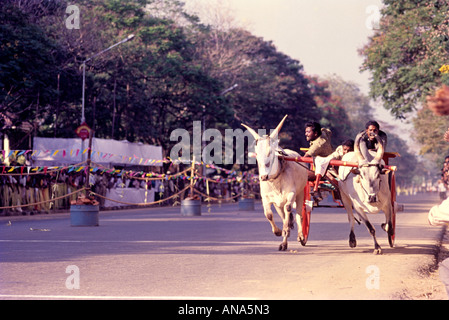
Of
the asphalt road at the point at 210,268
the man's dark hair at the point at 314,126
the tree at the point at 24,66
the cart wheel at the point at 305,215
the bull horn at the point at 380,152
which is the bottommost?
the asphalt road at the point at 210,268

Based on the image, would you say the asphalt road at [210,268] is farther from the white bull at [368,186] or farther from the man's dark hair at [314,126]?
the man's dark hair at [314,126]

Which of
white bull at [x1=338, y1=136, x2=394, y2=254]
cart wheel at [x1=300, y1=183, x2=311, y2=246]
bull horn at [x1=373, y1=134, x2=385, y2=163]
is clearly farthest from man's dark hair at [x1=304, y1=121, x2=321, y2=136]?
bull horn at [x1=373, y1=134, x2=385, y2=163]

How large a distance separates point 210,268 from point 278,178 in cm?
320

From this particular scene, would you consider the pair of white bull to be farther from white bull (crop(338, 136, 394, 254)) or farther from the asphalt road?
the asphalt road

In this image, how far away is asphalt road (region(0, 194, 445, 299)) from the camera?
29.1 feet

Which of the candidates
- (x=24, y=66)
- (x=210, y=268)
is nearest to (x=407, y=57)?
(x=24, y=66)

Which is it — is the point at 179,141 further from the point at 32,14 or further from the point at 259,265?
the point at 259,265

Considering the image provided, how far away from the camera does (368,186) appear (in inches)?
533

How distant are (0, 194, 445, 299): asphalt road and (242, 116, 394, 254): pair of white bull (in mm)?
777

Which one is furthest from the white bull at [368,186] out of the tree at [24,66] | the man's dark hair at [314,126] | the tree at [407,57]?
the tree at [24,66]

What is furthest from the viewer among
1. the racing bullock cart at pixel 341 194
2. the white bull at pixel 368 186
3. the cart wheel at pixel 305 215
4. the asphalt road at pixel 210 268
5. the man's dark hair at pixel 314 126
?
the man's dark hair at pixel 314 126

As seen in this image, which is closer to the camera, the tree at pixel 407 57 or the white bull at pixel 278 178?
the white bull at pixel 278 178

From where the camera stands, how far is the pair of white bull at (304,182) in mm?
13562
